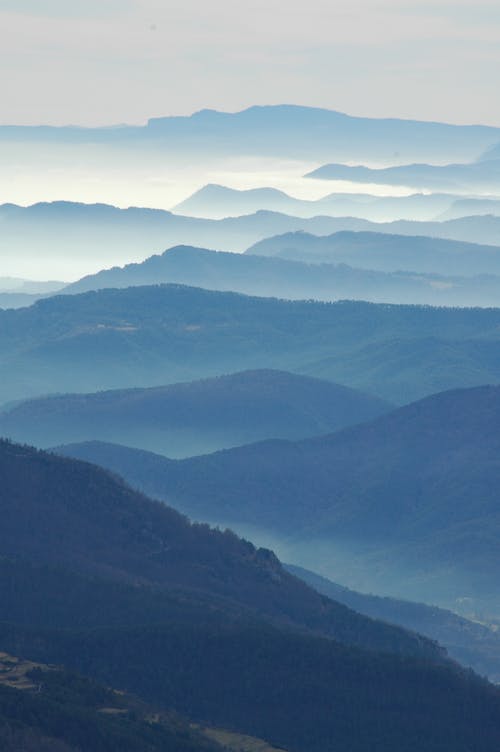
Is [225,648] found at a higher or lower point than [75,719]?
higher

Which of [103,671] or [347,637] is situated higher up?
[347,637]

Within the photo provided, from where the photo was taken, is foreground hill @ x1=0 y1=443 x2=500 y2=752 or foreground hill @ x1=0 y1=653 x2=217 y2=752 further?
foreground hill @ x1=0 y1=443 x2=500 y2=752

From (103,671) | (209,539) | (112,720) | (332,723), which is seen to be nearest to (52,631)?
(103,671)

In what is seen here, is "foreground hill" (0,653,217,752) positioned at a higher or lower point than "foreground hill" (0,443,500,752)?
lower

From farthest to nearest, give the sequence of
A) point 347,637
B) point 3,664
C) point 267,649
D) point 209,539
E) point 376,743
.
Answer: point 209,539, point 347,637, point 267,649, point 376,743, point 3,664

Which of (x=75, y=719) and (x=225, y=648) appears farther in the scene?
(x=225, y=648)

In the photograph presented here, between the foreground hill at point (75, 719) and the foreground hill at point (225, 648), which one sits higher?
the foreground hill at point (225, 648)

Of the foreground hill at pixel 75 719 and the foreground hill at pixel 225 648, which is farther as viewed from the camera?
the foreground hill at pixel 225 648

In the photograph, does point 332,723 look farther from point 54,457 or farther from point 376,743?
point 54,457
